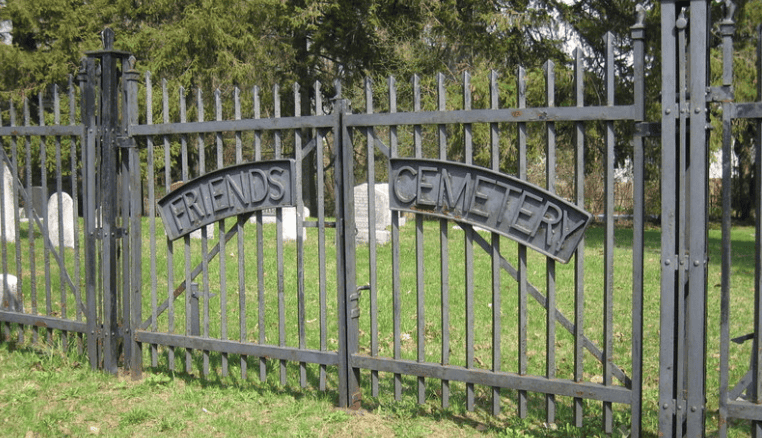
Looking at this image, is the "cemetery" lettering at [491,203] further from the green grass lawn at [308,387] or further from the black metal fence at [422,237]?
the green grass lawn at [308,387]

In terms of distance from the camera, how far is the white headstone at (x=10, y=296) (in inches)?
244

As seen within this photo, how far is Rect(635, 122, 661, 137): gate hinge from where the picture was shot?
11.7 ft

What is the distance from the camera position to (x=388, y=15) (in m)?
24.9

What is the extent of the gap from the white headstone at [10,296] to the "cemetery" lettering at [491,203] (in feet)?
12.8

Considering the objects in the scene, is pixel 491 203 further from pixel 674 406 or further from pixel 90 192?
pixel 90 192

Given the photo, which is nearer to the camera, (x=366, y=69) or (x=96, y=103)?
(x=96, y=103)

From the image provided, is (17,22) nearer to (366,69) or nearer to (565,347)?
(366,69)

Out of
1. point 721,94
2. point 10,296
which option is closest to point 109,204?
point 10,296

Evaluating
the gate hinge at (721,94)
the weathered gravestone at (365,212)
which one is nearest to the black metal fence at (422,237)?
the gate hinge at (721,94)

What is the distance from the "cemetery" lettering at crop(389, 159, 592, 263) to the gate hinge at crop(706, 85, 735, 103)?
84 centimetres

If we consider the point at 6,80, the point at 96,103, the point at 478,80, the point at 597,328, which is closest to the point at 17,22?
the point at 6,80

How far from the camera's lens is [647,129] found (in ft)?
11.7

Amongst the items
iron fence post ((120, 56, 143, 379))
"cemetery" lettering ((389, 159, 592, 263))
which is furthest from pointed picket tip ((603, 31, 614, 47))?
iron fence post ((120, 56, 143, 379))

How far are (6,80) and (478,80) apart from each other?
50.7 ft
